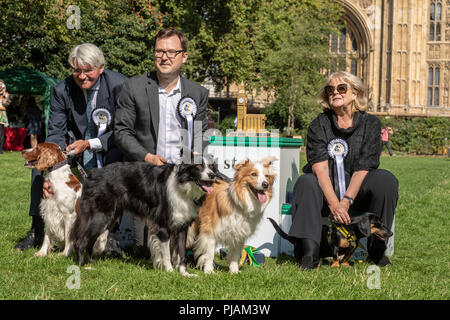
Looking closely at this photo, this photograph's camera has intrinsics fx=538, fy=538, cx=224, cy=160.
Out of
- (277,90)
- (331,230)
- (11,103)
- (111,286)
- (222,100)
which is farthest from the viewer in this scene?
(222,100)

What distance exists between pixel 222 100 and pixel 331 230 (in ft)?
127

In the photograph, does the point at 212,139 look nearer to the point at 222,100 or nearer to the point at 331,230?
the point at 331,230

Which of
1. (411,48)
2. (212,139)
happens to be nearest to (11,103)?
(212,139)

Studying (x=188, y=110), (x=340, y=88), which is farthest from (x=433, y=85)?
(x=188, y=110)

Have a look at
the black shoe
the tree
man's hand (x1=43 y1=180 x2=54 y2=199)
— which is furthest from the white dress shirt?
the tree

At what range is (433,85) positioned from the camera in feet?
147

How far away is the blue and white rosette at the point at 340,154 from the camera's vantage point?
16.8 ft

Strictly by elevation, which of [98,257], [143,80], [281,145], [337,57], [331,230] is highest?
[337,57]

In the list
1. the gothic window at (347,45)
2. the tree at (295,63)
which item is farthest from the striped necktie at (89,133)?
the gothic window at (347,45)

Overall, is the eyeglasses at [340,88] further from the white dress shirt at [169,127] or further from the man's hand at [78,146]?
the man's hand at [78,146]

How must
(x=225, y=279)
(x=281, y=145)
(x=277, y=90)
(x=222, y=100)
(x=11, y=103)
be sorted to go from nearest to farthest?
(x=225, y=279), (x=281, y=145), (x=11, y=103), (x=277, y=90), (x=222, y=100)

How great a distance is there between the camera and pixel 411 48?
43.7 meters

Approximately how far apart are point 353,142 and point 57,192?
9.41 ft
